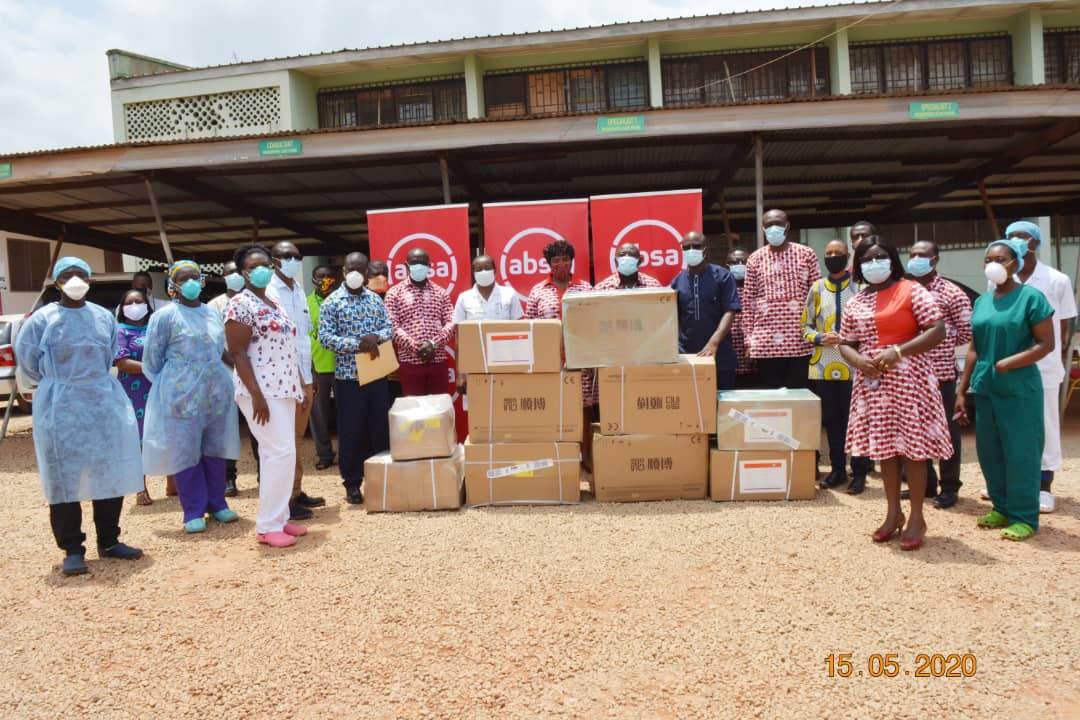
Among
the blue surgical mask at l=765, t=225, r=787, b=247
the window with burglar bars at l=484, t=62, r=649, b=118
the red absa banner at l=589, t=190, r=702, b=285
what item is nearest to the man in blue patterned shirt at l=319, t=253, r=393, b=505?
the red absa banner at l=589, t=190, r=702, b=285

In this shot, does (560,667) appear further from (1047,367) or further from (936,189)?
(936,189)

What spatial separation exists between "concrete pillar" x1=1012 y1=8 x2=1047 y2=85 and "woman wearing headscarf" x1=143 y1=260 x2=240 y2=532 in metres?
14.8

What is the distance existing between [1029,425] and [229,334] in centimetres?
447

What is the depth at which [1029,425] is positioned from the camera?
12.0 feet

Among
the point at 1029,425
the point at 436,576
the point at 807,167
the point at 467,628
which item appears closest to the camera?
the point at 467,628

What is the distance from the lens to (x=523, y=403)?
465 cm

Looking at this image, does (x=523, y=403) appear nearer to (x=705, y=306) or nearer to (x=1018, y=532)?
(x=705, y=306)

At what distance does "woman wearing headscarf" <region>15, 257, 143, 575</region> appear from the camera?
371 cm

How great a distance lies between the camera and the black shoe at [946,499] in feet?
14.4

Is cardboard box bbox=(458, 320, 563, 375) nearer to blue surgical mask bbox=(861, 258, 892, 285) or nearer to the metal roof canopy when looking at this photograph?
blue surgical mask bbox=(861, 258, 892, 285)

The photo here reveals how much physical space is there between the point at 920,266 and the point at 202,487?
191 inches

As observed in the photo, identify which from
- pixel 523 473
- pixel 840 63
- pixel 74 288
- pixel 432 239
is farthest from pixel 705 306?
pixel 840 63

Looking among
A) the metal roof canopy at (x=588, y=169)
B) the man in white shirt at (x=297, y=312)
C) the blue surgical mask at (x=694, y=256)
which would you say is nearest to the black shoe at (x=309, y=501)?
the man in white shirt at (x=297, y=312)

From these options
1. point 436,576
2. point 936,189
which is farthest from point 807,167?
point 436,576
